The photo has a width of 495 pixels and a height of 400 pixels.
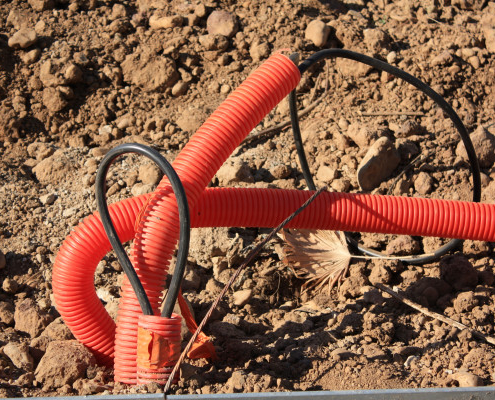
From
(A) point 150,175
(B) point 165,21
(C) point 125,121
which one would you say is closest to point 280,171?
(A) point 150,175

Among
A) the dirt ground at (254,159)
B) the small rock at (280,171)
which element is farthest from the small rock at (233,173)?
the small rock at (280,171)

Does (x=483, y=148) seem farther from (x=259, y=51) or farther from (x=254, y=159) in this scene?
(x=259, y=51)

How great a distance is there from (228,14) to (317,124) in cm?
123

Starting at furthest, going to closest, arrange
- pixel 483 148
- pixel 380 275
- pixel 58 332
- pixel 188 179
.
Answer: pixel 483 148 → pixel 380 275 → pixel 58 332 → pixel 188 179

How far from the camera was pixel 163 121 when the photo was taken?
4602 mm

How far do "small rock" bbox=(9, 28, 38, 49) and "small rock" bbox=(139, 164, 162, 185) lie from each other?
1.51 meters

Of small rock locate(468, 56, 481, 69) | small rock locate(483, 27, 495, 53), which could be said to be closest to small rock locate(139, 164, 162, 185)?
small rock locate(468, 56, 481, 69)

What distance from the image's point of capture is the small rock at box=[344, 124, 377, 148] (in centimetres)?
436

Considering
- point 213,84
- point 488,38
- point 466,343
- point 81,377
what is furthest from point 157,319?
point 488,38

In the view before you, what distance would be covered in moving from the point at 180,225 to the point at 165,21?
9.52 feet

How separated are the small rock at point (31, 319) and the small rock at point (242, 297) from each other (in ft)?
3.35

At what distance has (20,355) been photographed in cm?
295

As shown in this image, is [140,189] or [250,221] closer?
[250,221]

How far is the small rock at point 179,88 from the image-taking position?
4.79 metres
